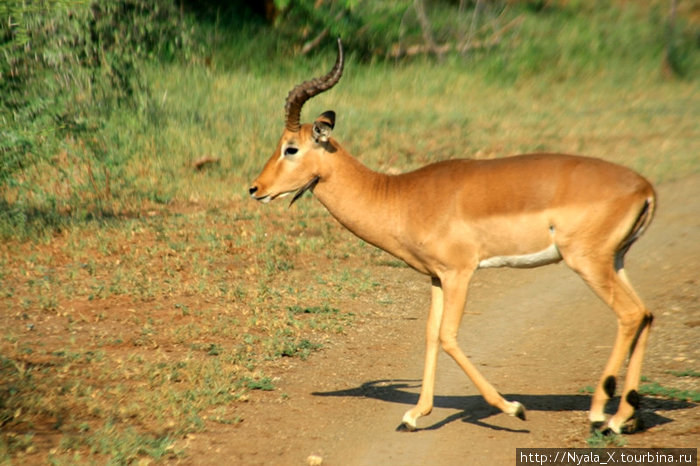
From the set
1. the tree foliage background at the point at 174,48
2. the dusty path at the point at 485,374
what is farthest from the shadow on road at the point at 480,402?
the tree foliage background at the point at 174,48

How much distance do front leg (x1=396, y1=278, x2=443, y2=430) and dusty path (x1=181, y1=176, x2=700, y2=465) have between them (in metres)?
0.10

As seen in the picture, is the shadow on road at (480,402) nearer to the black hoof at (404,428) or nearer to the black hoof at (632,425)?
the black hoof at (632,425)

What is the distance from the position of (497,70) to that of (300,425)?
40.8 feet

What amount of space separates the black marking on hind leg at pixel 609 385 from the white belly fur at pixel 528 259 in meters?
0.75

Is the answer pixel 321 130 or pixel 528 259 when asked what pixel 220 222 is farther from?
pixel 528 259

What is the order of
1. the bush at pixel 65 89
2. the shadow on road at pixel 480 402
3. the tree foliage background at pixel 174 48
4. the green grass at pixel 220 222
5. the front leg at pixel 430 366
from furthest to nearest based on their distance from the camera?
the tree foliage background at pixel 174 48, the bush at pixel 65 89, the green grass at pixel 220 222, the shadow on road at pixel 480 402, the front leg at pixel 430 366

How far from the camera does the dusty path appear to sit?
16.5 feet

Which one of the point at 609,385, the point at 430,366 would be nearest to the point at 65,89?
the point at 430,366

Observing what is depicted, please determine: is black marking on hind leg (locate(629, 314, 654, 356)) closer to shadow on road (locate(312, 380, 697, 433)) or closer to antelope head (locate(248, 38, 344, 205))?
shadow on road (locate(312, 380, 697, 433))

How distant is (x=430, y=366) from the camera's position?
17.8 feet

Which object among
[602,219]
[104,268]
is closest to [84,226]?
[104,268]

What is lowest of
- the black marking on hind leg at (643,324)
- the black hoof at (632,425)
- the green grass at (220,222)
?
the green grass at (220,222)

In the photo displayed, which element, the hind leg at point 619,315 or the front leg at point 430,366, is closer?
the hind leg at point 619,315

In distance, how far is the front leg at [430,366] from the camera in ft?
17.3
